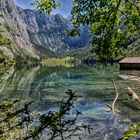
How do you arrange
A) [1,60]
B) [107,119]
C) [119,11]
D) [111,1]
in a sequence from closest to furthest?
[1,60] → [111,1] → [119,11] → [107,119]

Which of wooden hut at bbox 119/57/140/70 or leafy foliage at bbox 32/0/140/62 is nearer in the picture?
leafy foliage at bbox 32/0/140/62

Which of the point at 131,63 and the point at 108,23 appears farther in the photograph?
the point at 131,63

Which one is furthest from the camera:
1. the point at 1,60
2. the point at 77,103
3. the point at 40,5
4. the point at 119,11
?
the point at 77,103

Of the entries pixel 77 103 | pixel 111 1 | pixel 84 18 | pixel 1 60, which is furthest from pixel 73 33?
pixel 77 103

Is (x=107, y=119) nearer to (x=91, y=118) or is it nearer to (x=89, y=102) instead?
(x=91, y=118)

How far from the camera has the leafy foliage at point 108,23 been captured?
1283 centimetres

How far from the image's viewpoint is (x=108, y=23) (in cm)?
1330

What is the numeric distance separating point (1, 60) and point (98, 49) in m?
5.58

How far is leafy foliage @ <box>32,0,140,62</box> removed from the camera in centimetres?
1283

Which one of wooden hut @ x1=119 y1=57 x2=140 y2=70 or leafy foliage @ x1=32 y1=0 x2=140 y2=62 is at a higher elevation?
leafy foliage @ x1=32 y1=0 x2=140 y2=62

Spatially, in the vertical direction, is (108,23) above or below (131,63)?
above

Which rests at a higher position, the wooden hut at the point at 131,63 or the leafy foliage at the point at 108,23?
the leafy foliage at the point at 108,23

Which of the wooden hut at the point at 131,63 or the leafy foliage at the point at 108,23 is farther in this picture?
the wooden hut at the point at 131,63

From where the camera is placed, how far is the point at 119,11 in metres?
13.4
